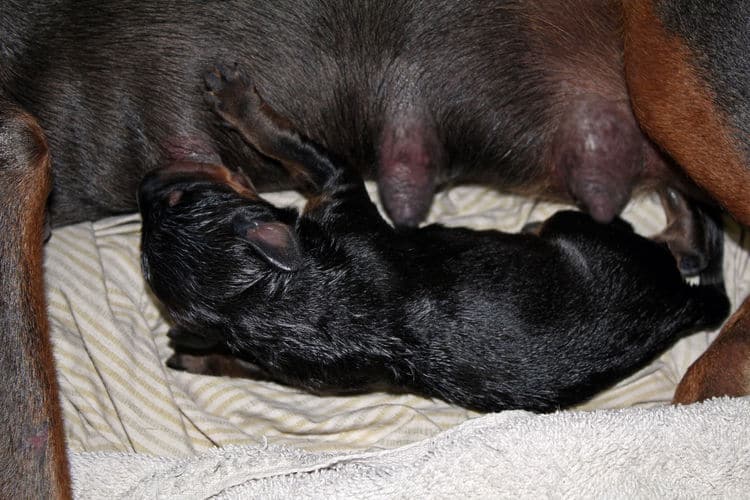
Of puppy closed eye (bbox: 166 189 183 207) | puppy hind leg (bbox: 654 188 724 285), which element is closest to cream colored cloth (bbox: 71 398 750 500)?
puppy hind leg (bbox: 654 188 724 285)

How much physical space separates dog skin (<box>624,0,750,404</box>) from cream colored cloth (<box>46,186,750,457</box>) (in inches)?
16.9

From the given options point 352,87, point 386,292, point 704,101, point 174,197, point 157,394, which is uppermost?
point 704,101

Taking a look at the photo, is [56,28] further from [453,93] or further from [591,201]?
[591,201]

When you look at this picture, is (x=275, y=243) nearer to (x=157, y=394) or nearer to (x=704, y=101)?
(x=157, y=394)

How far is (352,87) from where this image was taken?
3.42 meters

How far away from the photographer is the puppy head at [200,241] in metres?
3.28

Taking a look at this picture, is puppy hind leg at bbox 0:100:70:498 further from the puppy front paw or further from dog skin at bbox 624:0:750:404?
dog skin at bbox 624:0:750:404

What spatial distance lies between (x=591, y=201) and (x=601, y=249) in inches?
8.1

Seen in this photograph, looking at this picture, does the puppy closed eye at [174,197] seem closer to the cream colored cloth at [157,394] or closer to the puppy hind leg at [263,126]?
the puppy hind leg at [263,126]

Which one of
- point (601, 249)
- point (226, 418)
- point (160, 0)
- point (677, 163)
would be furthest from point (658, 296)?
point (160, 0)

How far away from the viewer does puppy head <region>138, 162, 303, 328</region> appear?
10.8 ft

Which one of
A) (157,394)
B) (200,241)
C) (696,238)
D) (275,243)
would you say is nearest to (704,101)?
(696,238)

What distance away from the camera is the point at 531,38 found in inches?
132

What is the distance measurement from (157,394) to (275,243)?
2.35 feet
